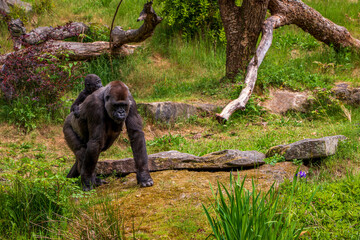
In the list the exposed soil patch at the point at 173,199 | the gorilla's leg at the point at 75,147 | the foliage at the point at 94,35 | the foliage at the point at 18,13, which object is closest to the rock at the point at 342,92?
the exposed soil patch at the point at 173,199

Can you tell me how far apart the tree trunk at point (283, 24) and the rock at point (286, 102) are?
0.65 m

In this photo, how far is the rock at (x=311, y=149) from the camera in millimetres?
4148

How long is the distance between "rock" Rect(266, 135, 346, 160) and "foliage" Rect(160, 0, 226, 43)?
620 cm

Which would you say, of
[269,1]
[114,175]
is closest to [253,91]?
[269,1]

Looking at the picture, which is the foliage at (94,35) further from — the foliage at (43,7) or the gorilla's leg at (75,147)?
A: the gorilla's leg at (75,147)

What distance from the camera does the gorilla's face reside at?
12.1 feet

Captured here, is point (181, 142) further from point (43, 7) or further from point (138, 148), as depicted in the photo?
point (43, 7)

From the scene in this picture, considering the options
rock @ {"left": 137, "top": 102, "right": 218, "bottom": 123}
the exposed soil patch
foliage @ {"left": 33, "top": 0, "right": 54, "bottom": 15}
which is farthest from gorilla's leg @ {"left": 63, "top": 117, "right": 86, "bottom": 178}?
foliage @ {"left": 33, "top": 0, "right": 54, "bottom": 15}

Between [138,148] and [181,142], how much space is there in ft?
8.60

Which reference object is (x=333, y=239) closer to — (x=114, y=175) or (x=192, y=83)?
(x=114, y=175)

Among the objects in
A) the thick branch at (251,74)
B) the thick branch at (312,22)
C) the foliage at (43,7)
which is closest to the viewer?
the thick branch at (251,74)

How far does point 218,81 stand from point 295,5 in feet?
8.64

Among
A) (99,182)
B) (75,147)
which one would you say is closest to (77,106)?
(75,147)

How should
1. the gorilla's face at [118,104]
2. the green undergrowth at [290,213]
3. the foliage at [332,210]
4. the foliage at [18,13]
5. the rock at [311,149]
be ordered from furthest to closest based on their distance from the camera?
the foliage at [18,13] < the rock at [311,149] < the gorilla's face at [118,104] < the foliage at [332,210] < the green undergrowth at [290,213]
